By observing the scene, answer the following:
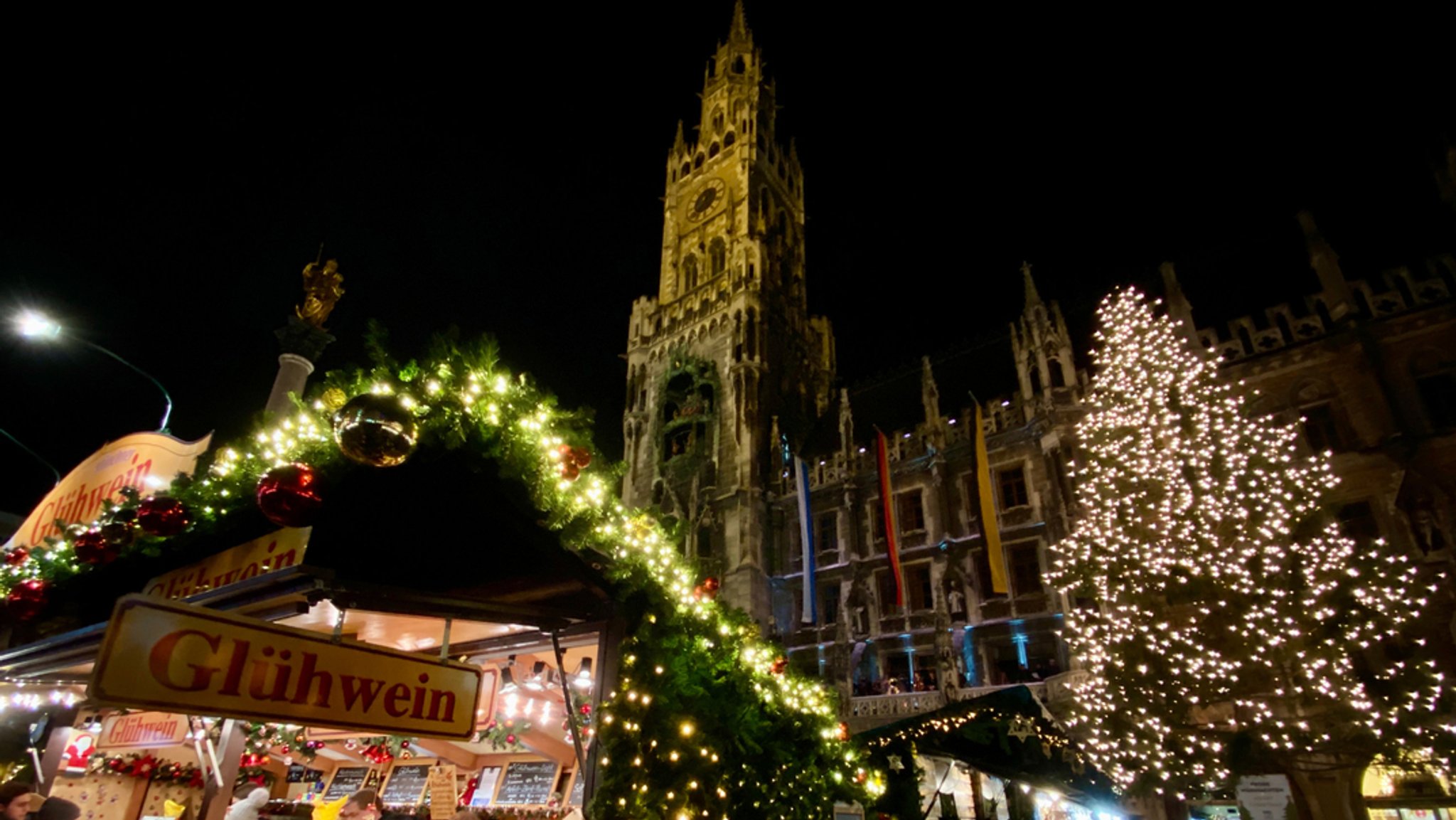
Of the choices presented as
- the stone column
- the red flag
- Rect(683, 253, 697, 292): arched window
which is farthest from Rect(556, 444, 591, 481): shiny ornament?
Rect(683, 253, 697, 292): arched window

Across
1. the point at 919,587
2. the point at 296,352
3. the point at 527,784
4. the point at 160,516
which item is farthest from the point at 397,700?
the point at 919,587

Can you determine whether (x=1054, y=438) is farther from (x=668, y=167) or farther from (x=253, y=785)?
(x=668, y=167)

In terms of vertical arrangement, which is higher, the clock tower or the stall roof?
the clock tower

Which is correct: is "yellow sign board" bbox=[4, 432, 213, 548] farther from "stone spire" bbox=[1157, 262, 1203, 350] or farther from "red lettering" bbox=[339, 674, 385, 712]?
"stone spire" bbox=[1157, 262, 1203, 350]

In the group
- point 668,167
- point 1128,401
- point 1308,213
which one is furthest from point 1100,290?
point 668,167

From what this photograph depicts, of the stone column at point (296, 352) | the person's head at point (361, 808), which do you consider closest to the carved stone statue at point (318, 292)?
the stone column at point (296, 352)

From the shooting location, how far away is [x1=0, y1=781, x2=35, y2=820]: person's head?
527 cm

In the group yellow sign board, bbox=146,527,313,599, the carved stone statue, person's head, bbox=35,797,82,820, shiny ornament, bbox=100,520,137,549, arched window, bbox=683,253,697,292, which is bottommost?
person's head, bbox=35,797,82,820

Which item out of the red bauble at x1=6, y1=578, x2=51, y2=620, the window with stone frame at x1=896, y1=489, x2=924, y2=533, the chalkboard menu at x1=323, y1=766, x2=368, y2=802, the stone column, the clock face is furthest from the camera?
the clock face

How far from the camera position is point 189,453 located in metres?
7.02

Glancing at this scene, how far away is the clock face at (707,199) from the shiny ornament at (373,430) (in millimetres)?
Answer: 41337

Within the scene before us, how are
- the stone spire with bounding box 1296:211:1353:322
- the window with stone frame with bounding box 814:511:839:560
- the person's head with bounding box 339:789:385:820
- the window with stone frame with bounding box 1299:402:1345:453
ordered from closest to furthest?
the person's head with bounding box 339:789:385:820 → the window with stone frame with bounding box 1299:402:1345:453 → the stone spire with bounding box 1296:211:1353:322 → the window with stone frame with bounding box 814:511:839:560

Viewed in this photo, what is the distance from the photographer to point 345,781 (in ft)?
37.6

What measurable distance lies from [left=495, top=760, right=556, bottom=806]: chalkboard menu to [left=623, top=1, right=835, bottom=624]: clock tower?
18.3 m
